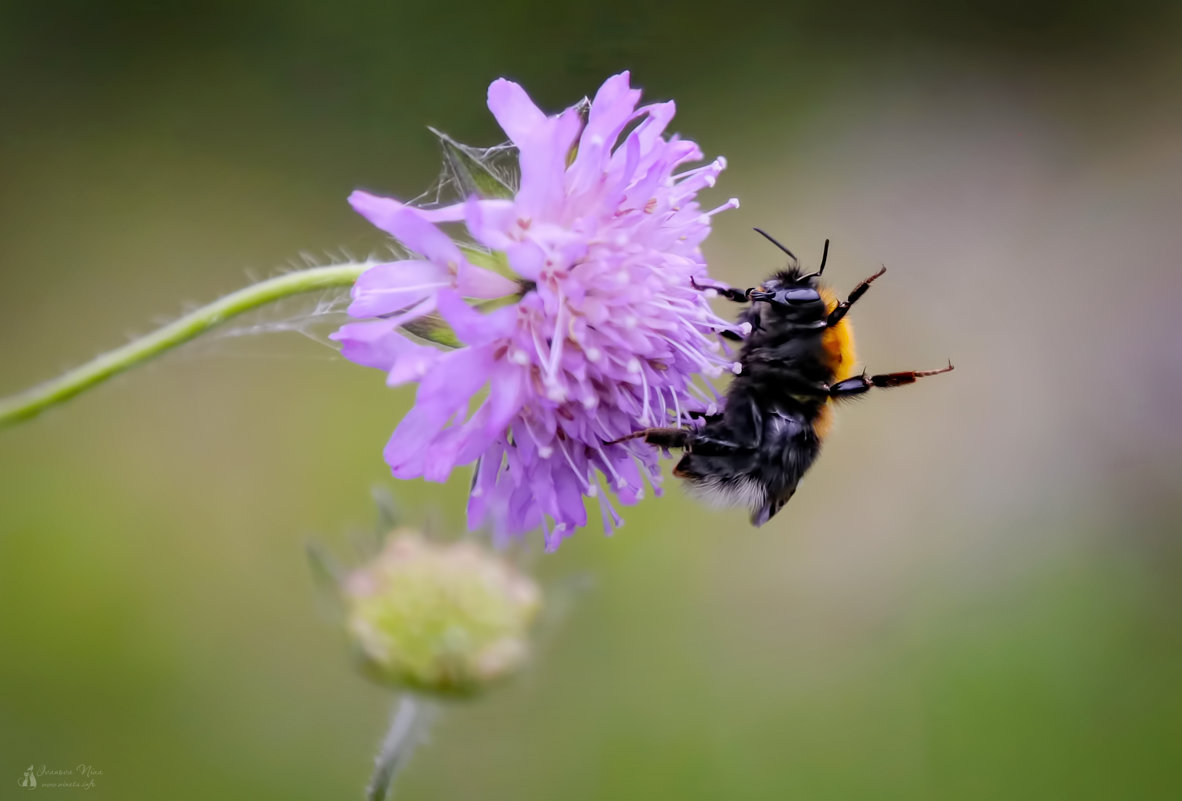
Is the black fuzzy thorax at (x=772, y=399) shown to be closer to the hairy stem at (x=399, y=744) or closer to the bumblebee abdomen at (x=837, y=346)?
the bumblebee abdomen at (x=837, y=346)

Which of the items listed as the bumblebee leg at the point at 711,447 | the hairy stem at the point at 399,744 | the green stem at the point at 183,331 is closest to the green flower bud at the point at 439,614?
the hairy stem at the point at 399,744

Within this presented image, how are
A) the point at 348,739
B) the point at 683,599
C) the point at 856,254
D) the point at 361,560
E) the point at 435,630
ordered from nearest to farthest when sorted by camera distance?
the point at 435,630
the point at 361,560
the point at 348,739
the point at 683,599
the point at 856,254

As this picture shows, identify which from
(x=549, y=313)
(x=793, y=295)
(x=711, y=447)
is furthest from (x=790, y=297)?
(x=549, y=313)

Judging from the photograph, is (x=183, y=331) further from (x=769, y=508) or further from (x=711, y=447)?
(x=769, y=508)

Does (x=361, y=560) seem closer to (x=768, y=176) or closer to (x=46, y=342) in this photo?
(x=46, y=342)

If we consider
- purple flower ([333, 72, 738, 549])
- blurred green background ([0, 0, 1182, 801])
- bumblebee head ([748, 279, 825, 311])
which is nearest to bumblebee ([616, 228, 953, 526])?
bumblebee head ([748, 279, 825, 311])

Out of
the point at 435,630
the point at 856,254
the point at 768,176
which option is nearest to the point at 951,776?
the point at 435,630
